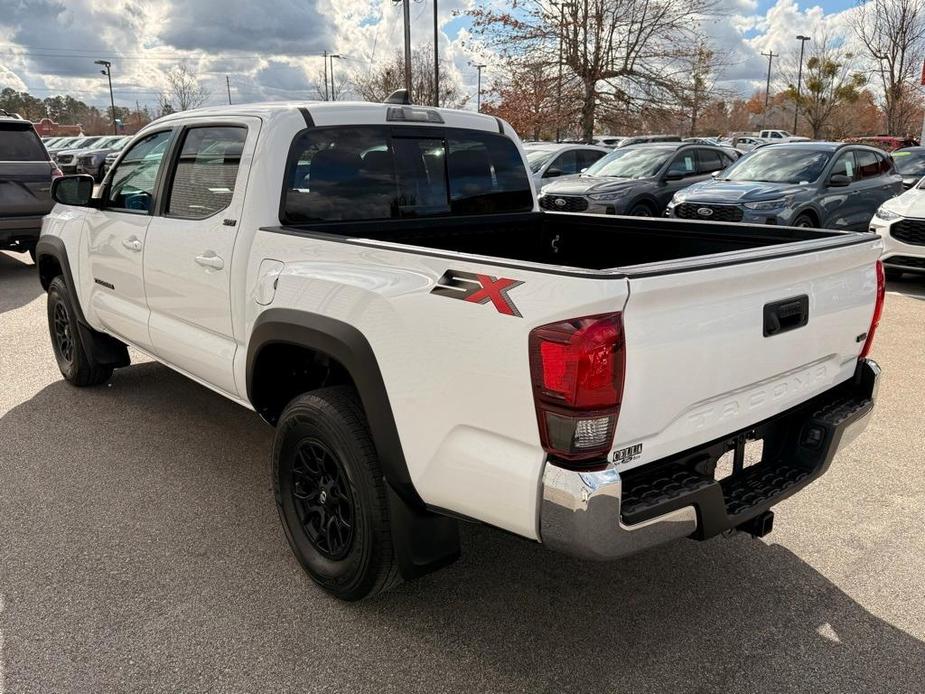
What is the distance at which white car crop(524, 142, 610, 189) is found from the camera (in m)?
15.0

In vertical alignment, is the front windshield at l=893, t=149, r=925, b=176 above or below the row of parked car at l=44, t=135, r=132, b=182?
below

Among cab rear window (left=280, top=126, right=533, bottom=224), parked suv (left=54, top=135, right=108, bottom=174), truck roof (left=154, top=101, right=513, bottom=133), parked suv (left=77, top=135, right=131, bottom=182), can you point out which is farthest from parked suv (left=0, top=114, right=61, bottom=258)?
parked suv (left=77, top=135, right=131, bottom=182)

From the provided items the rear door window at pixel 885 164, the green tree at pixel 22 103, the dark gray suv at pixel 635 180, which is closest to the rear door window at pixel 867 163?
the rear door window at pixel 885 164

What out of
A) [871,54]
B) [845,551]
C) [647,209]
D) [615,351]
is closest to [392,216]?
[615,351]

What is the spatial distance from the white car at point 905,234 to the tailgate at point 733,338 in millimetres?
6893

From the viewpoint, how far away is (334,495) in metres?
2.96

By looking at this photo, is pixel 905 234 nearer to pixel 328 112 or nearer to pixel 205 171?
pixel 328 112

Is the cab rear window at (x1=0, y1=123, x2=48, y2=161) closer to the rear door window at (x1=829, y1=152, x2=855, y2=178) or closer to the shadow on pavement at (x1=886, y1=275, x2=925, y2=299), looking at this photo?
the rear door window at (x1=829, y1=152, x2=855, y2=178)

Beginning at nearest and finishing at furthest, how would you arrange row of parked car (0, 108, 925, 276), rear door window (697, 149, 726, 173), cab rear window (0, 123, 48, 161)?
1. row of parked car (0, 108, 925, 276)
2. cab rear window (0, 123, 48, 161)
3. rear door window (697, 149, 726, 173)

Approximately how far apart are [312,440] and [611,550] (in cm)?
128

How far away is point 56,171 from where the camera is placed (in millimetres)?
10508

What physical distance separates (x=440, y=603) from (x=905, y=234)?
8240mm

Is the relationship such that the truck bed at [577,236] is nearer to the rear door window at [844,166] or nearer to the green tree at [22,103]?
the rear door window at [844,166]

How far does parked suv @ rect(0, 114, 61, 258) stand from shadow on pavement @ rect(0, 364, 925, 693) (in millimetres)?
7309
